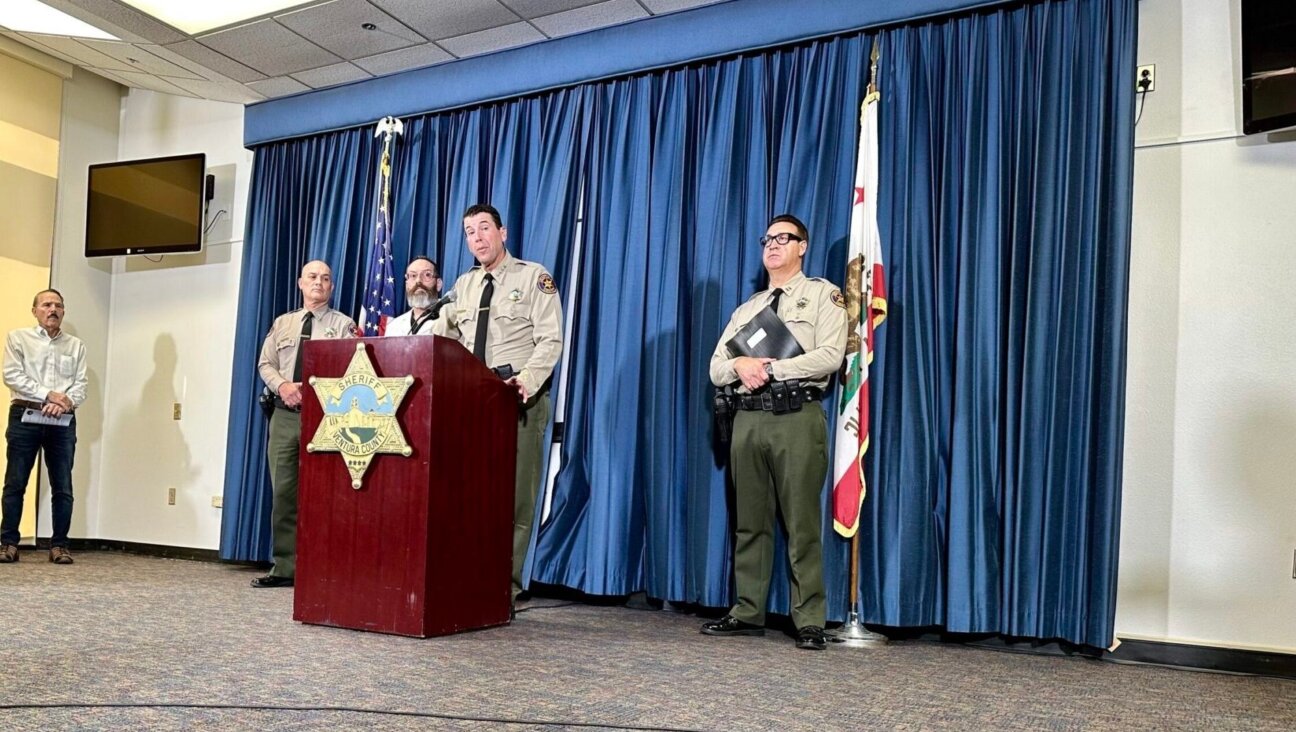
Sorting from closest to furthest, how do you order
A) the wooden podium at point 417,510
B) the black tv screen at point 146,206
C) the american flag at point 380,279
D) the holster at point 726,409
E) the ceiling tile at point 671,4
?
the wooden podium at point 417,510, the holster at point 726,409, the ceiling tile at point 671,4, the american flag at point 380,279, the black tv screen at point 146,206

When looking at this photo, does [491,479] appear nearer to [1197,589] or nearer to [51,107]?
[1197,589]

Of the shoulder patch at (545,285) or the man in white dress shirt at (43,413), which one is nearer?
the shoulder patch at (545,285)

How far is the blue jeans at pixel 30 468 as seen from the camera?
18.3 feet

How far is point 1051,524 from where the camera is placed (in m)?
3.62

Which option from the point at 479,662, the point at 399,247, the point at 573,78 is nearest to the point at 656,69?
the point at 573,78

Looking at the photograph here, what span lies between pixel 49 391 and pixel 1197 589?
18.8ft

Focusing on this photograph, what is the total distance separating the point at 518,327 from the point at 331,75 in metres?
2.70

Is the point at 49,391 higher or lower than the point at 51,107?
lower

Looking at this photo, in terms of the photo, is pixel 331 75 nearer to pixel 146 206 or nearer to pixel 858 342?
pixel 146 206

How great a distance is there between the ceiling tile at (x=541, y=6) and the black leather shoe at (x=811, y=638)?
117 inches

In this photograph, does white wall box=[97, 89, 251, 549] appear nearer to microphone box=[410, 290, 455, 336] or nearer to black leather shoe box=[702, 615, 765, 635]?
microphone box=[410, 290, 455, 336]

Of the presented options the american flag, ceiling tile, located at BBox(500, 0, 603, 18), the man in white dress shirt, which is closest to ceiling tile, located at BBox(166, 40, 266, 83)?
the american flag

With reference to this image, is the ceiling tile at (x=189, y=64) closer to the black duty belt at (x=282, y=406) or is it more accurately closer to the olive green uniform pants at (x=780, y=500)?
the black duty belt at (x=282, y=406)

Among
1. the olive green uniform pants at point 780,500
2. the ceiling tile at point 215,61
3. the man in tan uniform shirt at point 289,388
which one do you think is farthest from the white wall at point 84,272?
the olive green uniform pants at point 780,500
